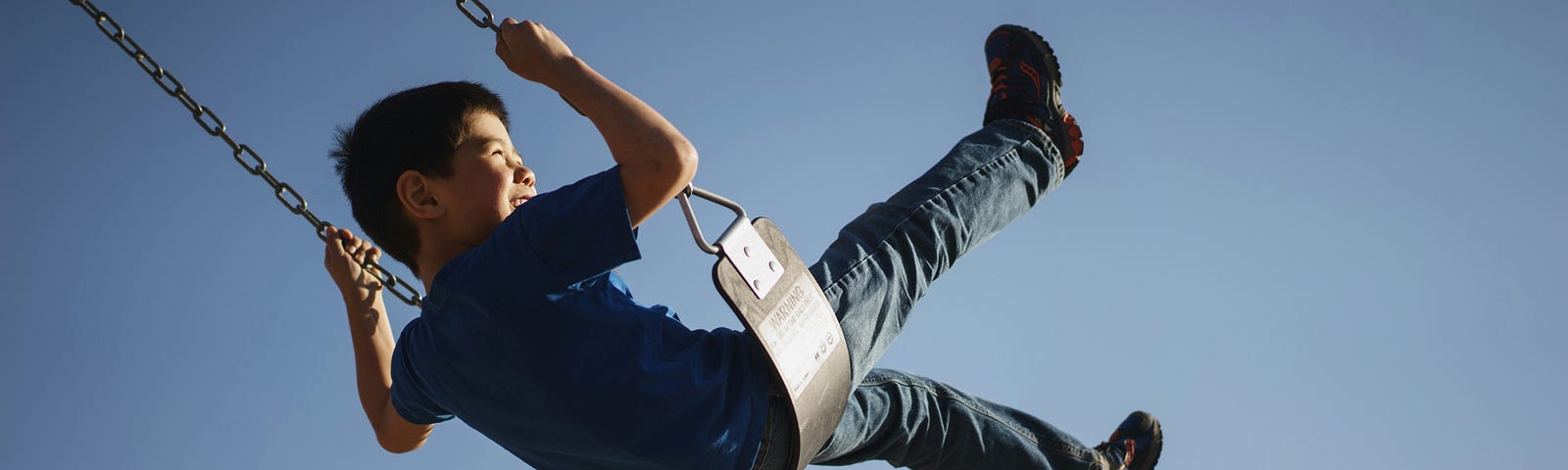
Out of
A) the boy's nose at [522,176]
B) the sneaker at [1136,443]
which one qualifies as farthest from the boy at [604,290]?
the sneaker at [1136,443]

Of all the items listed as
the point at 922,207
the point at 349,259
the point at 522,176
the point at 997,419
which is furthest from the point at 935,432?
the point at 349,259

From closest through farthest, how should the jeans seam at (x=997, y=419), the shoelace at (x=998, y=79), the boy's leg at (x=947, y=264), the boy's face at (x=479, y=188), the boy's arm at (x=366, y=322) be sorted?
the boy's face at (x=479, y=188), the boy's leg at (x=947, y=264), the jeans seam at (x=997, y=419), the boy's arm at (x=366, y=322), the shoelace at (x=998, y=79)

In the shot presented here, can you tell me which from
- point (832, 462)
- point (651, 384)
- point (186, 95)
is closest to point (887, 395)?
point (832, 462)

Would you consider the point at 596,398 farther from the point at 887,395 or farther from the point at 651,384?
the point at 887,395

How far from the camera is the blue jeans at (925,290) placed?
242 cm

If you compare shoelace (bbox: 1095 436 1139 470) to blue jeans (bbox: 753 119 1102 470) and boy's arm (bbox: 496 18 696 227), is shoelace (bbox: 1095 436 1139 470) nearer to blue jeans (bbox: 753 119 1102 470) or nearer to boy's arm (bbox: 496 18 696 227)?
blue jeans (bbox: 753 119 1102 470)

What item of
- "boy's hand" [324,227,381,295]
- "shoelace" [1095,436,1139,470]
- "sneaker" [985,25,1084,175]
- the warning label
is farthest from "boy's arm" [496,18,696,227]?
"shoelace" [1095,436,1139,470]

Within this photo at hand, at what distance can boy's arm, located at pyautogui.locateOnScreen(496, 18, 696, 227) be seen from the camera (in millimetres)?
2014

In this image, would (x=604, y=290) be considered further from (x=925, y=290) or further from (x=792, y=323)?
(x=925, y=290)

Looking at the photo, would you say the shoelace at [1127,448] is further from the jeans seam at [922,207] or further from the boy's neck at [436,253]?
the boy's neck at [436,253]

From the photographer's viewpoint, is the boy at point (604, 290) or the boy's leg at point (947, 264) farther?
the boy's leg at point (947, 264)

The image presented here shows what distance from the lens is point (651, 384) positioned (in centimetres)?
212

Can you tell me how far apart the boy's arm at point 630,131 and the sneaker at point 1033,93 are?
98 centimetres

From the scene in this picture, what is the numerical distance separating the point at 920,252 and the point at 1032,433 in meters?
0.54
